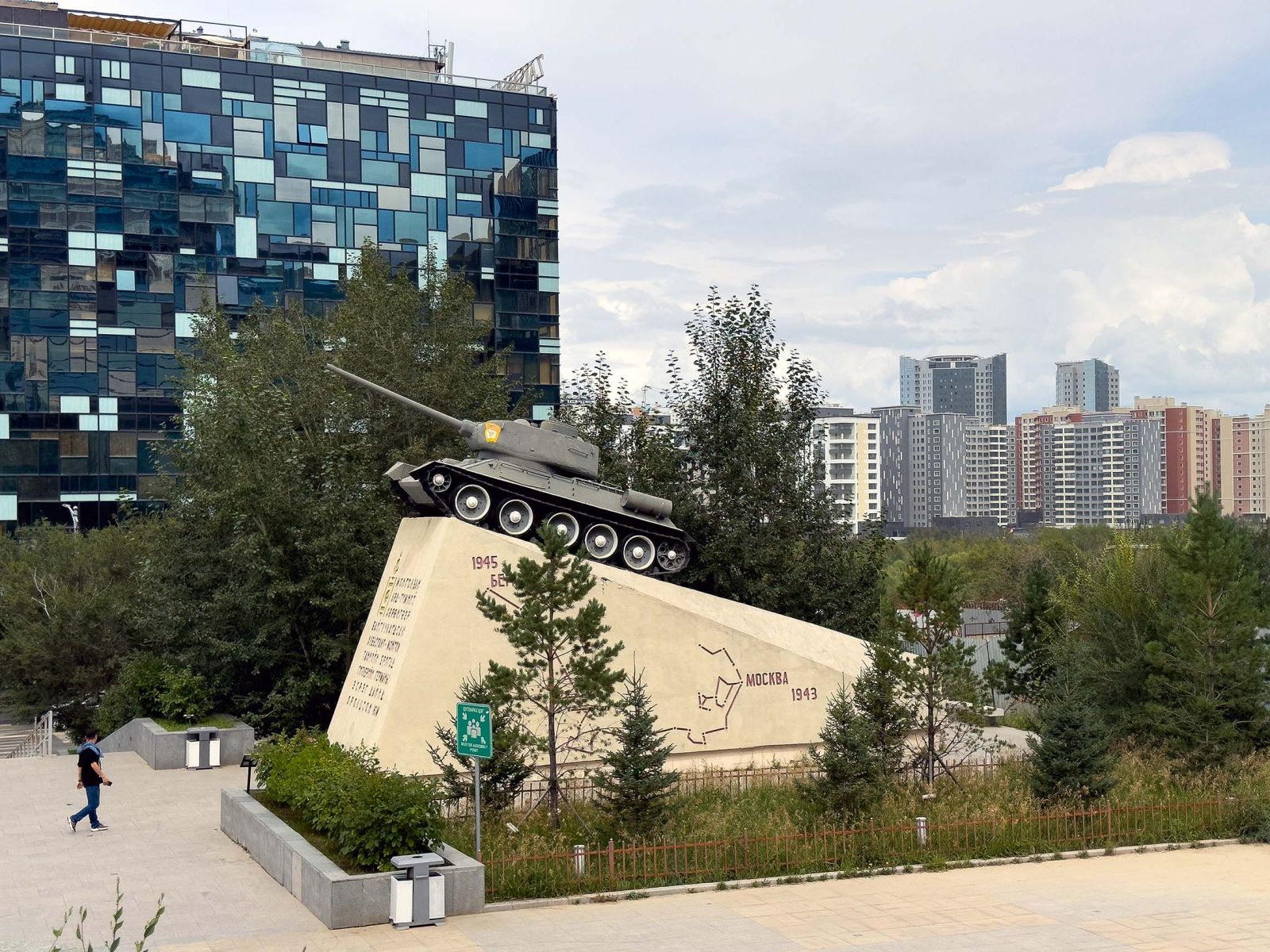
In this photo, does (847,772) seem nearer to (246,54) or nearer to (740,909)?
(740,909)

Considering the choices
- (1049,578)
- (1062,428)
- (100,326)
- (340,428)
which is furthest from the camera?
(1062,428)

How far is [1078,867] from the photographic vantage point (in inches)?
612

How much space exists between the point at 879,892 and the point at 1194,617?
877 cm

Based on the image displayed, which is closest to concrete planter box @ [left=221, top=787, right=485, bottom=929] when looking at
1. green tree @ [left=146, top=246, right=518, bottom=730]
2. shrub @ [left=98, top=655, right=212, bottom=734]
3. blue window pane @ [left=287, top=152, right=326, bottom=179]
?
shrub @ [left=98, top=655, right=212, bottom=734]

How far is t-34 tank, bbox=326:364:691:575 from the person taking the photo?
23000 mm

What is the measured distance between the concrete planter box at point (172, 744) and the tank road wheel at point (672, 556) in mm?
7986

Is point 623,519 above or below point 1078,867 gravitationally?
above

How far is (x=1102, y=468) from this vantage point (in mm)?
164750

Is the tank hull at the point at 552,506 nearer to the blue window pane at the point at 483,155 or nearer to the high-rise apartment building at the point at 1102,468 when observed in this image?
the blue window pane at the point at 483,155

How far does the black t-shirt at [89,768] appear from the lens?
56.5 feet

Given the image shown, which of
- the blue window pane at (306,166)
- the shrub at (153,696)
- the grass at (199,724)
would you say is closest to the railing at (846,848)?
the grass at (199,724)

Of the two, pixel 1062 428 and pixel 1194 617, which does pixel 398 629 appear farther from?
pixel 1062 428

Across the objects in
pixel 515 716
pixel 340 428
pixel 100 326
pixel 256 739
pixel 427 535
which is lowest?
pixel 256 739

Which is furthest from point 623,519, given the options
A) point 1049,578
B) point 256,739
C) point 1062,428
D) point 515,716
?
point 1062,428
